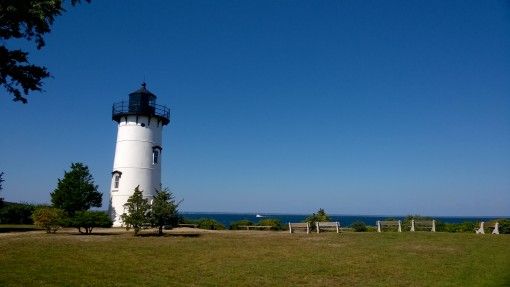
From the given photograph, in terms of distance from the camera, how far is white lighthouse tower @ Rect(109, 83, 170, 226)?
3653cm

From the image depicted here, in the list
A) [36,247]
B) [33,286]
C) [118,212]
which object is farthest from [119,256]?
[118,212]

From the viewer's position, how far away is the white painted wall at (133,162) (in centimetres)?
3647

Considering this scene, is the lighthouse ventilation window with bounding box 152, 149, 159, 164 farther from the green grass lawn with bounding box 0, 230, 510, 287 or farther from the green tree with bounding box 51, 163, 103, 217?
the green grass lawn with bounding box 0, 230, 510, 287

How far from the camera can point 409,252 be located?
59.9 feet

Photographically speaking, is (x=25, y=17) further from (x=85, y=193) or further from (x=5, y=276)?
(x=85, y=193)

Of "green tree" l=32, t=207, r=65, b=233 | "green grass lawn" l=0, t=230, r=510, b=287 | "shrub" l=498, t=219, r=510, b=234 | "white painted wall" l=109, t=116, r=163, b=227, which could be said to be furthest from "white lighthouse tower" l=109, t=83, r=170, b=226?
"shrub" l=498, t=219, r=510, b=234

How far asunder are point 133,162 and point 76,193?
5156 mm

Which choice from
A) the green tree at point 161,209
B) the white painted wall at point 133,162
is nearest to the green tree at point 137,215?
the green tree at point 161,209

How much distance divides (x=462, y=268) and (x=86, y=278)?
1201 centimetres

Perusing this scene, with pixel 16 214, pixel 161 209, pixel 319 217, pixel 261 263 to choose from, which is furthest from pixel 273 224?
pixel 16 214

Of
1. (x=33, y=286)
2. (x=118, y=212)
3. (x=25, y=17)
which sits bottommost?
(x=33, y=286)

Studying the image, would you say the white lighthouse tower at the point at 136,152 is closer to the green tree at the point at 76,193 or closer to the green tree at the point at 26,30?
the green tree at the point at 76,193

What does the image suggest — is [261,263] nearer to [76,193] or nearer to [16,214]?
[76,193]

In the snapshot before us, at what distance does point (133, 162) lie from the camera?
120 ft
